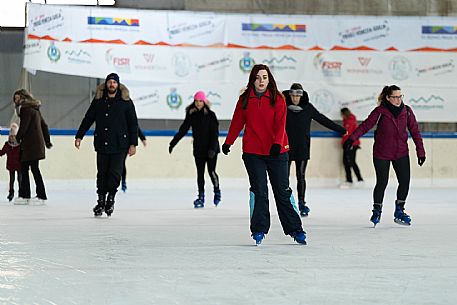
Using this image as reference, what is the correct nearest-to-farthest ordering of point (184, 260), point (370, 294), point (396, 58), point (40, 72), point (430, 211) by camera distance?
point (370, 294)
point (184, 260)
point (430, 211)
point (40, 72)
point (396, 58)

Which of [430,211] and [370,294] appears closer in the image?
[370,294]

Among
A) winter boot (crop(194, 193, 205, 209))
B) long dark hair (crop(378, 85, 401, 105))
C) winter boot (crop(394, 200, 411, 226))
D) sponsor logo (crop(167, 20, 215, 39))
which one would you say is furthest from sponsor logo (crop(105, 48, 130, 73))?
winter boot (crop(394, 200, 411, 226))

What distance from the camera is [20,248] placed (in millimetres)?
6676

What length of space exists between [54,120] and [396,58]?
238 inches

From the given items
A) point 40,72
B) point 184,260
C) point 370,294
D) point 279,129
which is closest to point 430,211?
point 279,129

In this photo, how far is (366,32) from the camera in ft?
55.4

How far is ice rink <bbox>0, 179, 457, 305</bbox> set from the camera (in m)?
4.50

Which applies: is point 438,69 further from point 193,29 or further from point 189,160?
point 189,160

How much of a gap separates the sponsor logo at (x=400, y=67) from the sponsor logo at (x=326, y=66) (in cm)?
98

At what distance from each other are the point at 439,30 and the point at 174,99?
4.93 metres

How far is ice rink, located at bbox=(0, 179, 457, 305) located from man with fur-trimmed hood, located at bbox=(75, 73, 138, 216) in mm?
431

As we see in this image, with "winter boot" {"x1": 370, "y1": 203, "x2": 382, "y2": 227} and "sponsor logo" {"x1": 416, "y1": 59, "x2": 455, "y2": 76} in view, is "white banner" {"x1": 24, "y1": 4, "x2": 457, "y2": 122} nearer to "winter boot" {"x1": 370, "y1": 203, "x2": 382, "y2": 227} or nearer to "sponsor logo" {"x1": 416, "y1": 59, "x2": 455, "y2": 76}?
"sponsor logo" {"x1": 416, "y1": 59, "x2": 455, "y2": 76}

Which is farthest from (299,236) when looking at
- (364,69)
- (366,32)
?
(366,32)

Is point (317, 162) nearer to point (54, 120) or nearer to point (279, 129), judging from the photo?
point (54, 120)
